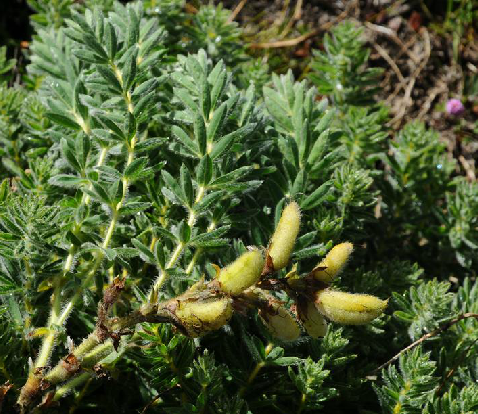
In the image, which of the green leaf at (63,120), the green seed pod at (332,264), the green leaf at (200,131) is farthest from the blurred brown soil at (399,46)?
the green seed pod at (332,264)

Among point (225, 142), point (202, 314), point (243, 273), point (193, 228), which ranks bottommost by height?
point (193, 228)

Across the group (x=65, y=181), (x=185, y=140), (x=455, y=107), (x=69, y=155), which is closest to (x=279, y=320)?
(x=185, y=140)

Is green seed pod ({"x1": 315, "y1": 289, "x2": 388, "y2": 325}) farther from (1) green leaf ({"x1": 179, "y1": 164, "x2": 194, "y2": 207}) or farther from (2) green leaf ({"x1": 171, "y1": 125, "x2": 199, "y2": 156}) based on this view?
(2) green leaf ({"x1": 171, "y1": 125, "x2": 199, "y2": 156})

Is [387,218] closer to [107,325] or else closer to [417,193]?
[417,193]

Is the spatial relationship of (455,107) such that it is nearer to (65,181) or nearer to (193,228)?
(193,228)

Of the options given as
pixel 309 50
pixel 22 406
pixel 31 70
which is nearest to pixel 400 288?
pixel 22 406

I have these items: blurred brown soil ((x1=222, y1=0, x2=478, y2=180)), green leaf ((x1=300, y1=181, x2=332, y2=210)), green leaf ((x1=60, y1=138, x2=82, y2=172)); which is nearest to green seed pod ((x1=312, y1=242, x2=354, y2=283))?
green leaf ((x1=300, y1=181, x2=332, y2=210))
